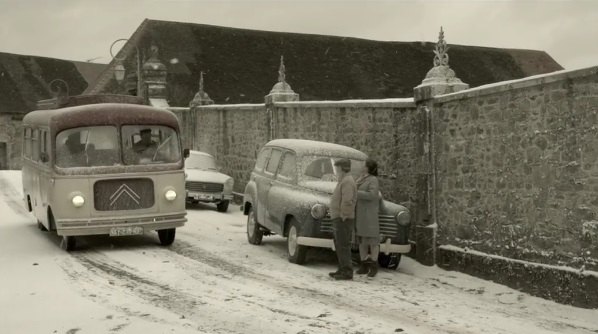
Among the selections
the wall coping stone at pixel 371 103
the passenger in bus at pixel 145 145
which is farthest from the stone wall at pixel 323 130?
the passenger in bus at pixel 145 145

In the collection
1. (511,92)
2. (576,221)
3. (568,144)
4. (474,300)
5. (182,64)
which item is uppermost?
(182,64)

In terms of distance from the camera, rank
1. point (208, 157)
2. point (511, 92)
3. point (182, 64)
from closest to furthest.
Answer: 1. point (511, 92)
2. point (208, 157)
3. point (182, 64)

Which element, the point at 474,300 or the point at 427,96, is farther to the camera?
the point at 427,96

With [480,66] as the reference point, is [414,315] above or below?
below

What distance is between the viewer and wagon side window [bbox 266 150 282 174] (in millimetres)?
12275

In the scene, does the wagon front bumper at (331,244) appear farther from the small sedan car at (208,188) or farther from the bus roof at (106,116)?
the small sedan car at (208,188)

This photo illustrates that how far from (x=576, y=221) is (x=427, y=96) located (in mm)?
3893

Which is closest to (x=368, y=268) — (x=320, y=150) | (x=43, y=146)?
(x=320, y=150)

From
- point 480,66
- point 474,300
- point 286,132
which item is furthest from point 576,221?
point 480,66

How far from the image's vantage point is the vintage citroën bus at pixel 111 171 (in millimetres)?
11133

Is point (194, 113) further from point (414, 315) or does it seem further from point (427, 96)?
point (414, 315)

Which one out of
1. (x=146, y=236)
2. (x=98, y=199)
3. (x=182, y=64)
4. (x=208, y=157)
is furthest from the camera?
(x=182, y=64)

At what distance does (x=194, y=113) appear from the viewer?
25.4 meters

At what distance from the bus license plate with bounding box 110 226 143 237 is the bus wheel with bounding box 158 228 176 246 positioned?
2.08ft
